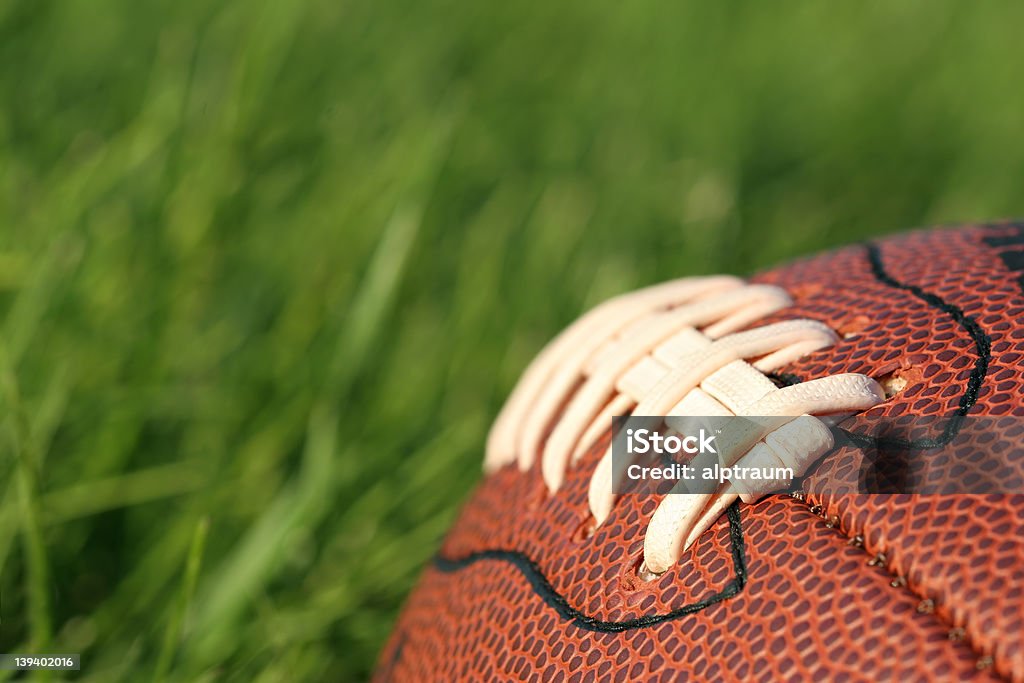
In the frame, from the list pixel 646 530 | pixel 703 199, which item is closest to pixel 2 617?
pixel 646 530

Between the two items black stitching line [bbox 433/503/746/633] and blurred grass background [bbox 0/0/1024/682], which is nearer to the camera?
black stitching line [bbox 433/503/746/633]

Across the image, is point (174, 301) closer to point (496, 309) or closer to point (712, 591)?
point (496, 309)

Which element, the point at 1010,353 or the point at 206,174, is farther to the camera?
the point at 206,174

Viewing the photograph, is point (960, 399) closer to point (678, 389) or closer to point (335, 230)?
point (678, 389)

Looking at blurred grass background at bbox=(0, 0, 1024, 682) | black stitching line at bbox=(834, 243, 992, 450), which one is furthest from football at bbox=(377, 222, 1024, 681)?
blurred grass background at bbox=(0, 0, 1024, 682)

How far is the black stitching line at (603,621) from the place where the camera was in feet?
2.79

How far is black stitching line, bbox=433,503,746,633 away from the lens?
852 millimetres

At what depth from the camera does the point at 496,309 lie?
6.99 ft

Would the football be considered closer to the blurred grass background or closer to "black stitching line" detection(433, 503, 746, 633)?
"black stitching line" detection(433, 503, 746, 633)

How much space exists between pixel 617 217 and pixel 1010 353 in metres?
1.55

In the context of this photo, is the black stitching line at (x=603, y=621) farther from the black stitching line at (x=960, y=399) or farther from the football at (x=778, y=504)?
the black stitching line at (x=960, y=399)

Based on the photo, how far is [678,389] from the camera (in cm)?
98

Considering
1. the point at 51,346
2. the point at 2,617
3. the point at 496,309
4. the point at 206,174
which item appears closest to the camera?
the point at 2,617

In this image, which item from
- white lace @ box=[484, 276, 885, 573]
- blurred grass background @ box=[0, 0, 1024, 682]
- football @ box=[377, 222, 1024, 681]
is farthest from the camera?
blurred grass background @ box=[0, 0, 1024, 682]
